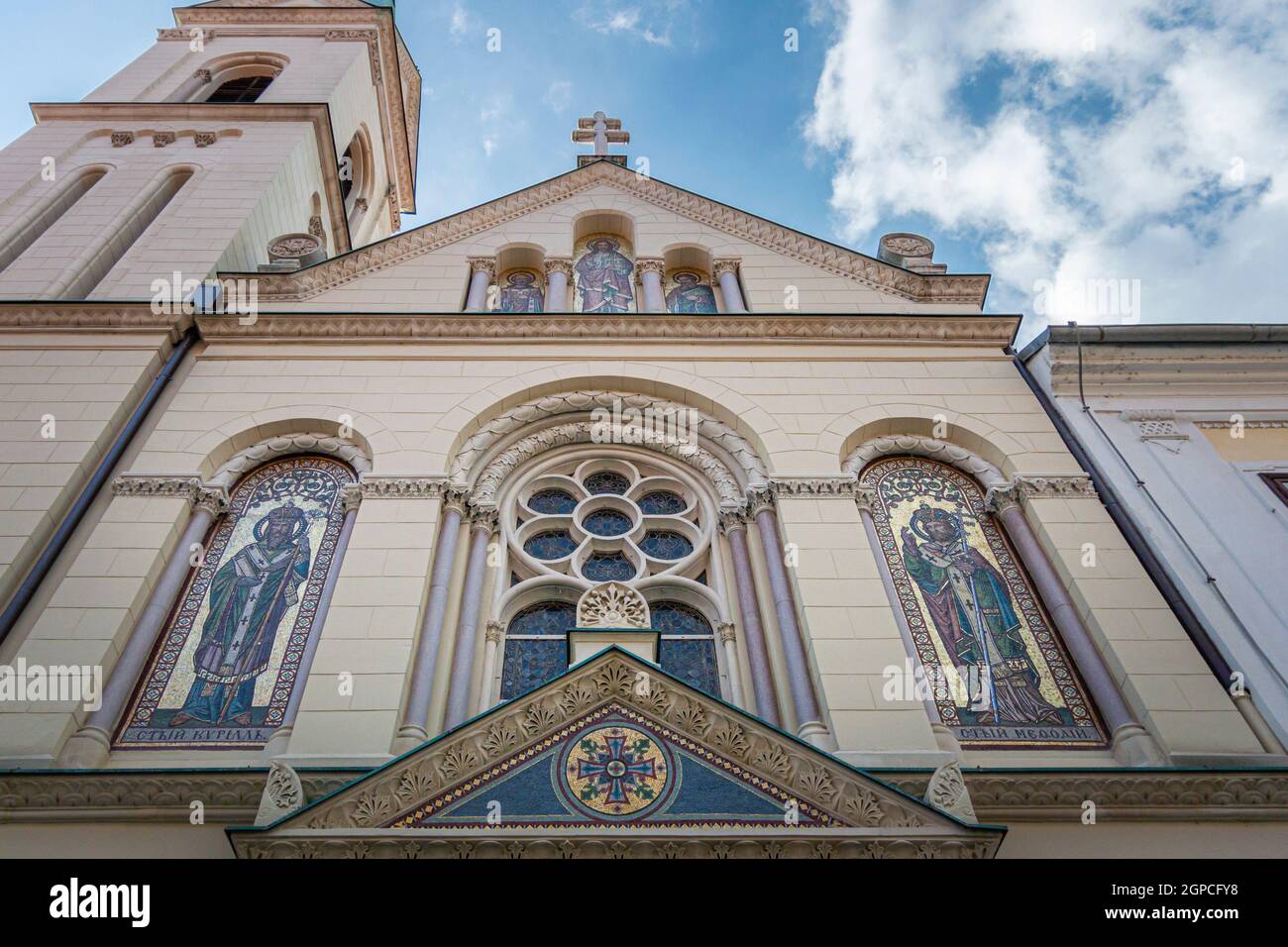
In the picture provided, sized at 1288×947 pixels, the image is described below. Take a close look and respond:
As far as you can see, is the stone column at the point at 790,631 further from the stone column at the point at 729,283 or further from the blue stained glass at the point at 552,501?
the stone column at the point at 729,283

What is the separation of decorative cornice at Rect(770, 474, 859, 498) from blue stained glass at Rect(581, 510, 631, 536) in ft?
5.25

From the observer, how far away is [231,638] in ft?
28.3

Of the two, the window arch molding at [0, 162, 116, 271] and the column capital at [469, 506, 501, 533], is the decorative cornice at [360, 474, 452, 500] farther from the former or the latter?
the window arch molding at [0, 162, 116, 271]

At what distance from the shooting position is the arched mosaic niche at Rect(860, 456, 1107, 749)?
8.07 meters

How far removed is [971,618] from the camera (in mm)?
8969

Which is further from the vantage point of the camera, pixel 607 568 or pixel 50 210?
pixel 50 210

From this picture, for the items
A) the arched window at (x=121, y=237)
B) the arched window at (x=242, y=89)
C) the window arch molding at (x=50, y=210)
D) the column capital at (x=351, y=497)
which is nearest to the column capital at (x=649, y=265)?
the column capital at (x=351, y=497)

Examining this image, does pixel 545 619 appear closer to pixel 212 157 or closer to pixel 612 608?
pixel 612 608

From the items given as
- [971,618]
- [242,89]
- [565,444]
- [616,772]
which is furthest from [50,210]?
[971,618]

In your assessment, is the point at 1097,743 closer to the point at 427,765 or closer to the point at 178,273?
the point at 427,765

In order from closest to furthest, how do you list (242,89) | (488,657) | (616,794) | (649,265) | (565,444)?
(616,794)
(488,657)
(565,444)
(649,265)
(242,89)

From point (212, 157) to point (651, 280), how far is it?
8223 mm

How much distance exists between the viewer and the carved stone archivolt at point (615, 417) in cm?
1050

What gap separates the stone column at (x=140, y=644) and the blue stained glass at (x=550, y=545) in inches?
121
